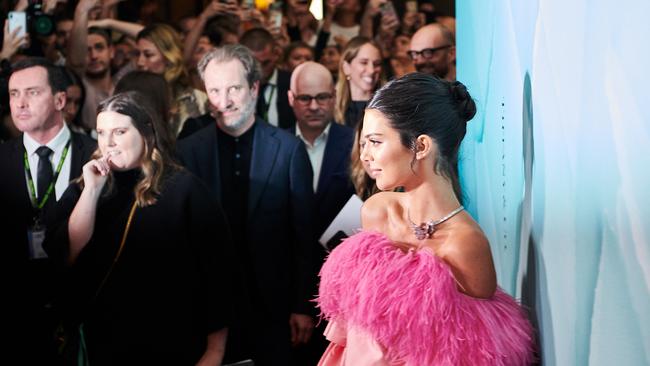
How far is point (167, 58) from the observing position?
4.75 metres

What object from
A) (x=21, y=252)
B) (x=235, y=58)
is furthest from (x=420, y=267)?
(x=21, y=252)

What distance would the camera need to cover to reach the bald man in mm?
4617

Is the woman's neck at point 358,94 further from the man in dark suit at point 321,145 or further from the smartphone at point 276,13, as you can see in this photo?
the smartphone at point 276,13

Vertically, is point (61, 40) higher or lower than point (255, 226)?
higher

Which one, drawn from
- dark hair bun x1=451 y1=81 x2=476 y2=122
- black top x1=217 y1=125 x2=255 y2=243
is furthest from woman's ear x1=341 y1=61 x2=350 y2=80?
dark hair bun x1=451 y1=81 x2=476 y2=122

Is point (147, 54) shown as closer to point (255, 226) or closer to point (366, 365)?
point (255, 226)

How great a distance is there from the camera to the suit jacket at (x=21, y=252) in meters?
4.36

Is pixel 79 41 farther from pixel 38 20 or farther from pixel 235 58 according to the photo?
pixel 235 58

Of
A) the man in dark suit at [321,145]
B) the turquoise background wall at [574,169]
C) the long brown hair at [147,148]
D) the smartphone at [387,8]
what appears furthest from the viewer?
the smartphone at [387,8]

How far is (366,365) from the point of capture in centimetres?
224

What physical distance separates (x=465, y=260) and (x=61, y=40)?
3.14m

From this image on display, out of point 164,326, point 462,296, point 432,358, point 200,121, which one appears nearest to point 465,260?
point 462,296

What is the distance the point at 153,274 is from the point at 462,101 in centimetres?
→ 239

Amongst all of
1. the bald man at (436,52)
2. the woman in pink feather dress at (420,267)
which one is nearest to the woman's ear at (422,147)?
the woman in pink feather dress at (420,267)
